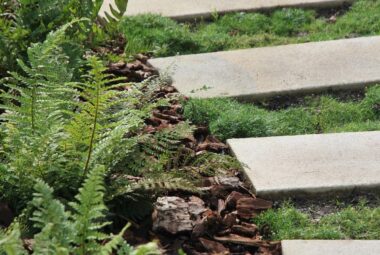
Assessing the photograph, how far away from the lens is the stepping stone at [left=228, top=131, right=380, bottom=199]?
411 centimetres

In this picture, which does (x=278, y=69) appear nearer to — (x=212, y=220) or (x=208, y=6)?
(x=208, y=6)

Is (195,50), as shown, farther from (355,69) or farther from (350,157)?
(350,157)

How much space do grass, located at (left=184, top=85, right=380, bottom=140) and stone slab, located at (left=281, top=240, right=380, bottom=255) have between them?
3.41ft

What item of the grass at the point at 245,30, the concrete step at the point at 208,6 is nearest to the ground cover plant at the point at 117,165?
the grass at the point at 245,30

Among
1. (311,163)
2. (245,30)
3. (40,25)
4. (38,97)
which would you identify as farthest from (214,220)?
(245,30)

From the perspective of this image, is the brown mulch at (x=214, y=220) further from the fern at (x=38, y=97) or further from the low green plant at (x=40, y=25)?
the low green plant at (x=40, y=25)

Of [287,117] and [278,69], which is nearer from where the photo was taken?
[287,117]

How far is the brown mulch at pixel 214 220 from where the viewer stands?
379 centimetres

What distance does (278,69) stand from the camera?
541 cm

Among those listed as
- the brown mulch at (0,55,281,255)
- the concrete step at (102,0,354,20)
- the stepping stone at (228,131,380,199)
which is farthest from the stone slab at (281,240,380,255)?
the concrete step at (102,0,354,20)

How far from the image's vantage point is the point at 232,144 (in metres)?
4.52

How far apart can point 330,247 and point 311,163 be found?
66cm

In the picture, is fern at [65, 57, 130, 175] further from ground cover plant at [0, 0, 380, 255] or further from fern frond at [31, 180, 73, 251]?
fern frond at [31, 180, 73, 251]

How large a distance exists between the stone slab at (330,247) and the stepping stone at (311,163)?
39 cm
